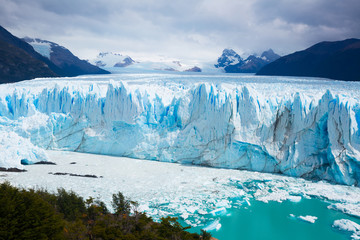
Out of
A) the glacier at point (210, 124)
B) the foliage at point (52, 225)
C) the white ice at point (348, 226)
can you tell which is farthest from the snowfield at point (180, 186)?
the foliage at point (52, 225)

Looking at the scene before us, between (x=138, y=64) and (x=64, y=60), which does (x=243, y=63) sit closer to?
(x=138, y=64)

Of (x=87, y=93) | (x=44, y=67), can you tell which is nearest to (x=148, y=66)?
(x=44, y=67)

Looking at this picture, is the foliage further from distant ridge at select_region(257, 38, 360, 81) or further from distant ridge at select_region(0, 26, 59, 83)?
distant ridge at select_region(0, 26, 59, 83)

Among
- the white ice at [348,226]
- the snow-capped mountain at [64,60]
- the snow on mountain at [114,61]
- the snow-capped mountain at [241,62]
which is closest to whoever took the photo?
the white ice at [348,226]

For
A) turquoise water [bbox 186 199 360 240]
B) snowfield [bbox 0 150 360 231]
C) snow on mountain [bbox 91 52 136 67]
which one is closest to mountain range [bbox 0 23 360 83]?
snow on mountain [bbox 91 52 136 67]

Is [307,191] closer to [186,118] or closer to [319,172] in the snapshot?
[319,172]

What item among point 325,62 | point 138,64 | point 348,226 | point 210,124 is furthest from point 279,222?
point 138,64

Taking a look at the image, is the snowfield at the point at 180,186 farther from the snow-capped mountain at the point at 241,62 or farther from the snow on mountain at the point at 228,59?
the snow on mountain at the point at 228,59
